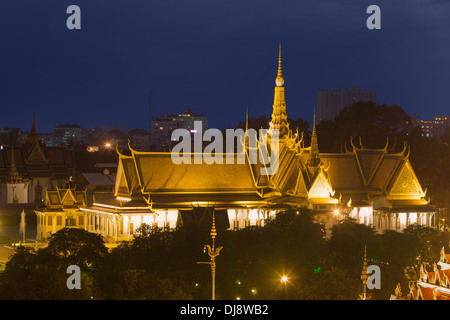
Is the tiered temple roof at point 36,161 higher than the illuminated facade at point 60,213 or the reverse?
higher

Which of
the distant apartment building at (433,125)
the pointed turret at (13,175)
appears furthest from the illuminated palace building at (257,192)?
the distant apartment building at (433,125)

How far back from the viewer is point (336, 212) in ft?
167

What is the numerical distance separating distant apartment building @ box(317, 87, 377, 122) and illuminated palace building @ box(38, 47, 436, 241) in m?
76.7

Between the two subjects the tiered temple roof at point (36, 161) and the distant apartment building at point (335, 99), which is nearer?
the tiered temple roof at point (36, 161)

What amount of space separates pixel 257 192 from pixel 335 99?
82.2 metres

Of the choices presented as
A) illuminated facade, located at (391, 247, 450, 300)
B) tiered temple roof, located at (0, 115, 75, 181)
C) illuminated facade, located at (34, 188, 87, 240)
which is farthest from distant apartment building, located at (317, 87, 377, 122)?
illuminated facade, located at (391, 247, 450, 300)

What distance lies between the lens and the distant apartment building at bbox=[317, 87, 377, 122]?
435 ft

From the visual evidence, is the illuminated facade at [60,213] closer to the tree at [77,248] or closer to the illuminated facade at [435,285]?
the tree at [77,248]

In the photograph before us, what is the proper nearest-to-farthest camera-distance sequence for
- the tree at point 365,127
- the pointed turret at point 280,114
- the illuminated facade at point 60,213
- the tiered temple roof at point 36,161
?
the illuminated facade at point 60,213, the pointed turret at point 280,114, the tree at point 365,127, the tiered temple roof at point 36,161

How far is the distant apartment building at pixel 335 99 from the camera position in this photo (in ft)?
435

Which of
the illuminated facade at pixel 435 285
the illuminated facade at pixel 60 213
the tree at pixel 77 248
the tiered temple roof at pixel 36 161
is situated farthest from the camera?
the tiered temple roof at pixel 36 161

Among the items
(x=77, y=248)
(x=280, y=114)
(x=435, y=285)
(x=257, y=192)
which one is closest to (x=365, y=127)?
(x=280, y=114)

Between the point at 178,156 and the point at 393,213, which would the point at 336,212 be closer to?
the point at 393,213

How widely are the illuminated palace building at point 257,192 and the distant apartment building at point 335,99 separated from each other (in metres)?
76.7
